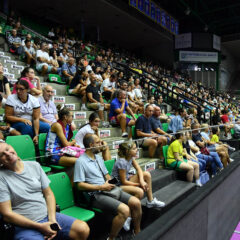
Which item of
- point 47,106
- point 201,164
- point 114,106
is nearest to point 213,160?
point 201,164

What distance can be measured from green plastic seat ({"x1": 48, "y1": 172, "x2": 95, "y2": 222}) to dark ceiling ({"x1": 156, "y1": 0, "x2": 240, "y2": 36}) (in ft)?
49.5

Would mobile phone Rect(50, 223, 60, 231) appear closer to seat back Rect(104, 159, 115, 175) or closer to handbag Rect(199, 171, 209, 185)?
seat back Rect(104, 159, 115, 175)

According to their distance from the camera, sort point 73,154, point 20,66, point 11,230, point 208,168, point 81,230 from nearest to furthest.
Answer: point 11,230 < point 81,230 < point 73,154 < point 208,168 < point 20,66

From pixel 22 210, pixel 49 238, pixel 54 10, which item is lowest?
pixel 49 238

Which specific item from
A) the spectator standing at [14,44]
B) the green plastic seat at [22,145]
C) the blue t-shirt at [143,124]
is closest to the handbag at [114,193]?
the green plastic seat at [22,145]

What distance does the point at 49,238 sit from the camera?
156 cm

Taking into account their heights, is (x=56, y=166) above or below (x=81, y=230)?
above

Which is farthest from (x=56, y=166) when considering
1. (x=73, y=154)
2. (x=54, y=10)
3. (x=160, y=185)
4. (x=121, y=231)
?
(x=54, y=10)

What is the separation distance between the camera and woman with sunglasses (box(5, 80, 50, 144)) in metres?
2.90

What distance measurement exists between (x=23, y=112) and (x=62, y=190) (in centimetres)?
135

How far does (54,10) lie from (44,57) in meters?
7.45

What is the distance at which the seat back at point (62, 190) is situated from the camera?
6.74 ft

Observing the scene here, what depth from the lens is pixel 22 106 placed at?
2959mm

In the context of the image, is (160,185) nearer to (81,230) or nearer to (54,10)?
(81,230)
